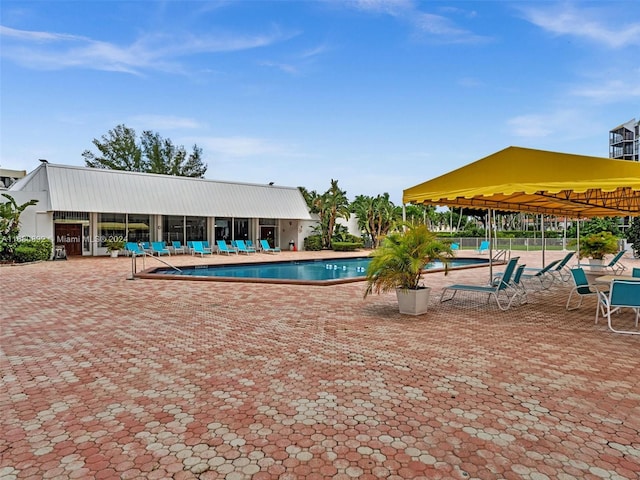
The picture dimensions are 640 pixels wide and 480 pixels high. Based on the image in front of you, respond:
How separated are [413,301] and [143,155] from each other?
151 ft

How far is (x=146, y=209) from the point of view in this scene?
23031mm

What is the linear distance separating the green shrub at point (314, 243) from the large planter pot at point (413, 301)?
21.7m

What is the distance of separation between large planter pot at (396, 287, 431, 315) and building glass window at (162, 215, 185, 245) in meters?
20.7

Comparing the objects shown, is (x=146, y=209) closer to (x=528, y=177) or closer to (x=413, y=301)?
(x=413, y=301)

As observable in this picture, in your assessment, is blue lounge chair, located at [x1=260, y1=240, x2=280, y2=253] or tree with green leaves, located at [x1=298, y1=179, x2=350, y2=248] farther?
tree with green leaves, located at [x1=298, y1=179, x2=350, y2=248]

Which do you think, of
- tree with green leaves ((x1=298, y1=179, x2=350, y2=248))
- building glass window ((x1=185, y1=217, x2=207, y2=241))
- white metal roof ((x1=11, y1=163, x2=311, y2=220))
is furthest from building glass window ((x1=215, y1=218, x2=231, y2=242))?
tree with green leaves ((x1=298, y1=179, x2=350, y2=248))

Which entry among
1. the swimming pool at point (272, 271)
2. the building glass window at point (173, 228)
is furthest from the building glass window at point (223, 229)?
the swimming pool at point (272, 271)

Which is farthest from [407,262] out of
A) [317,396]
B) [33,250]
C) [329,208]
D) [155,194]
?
[329,208]

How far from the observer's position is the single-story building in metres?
20.4

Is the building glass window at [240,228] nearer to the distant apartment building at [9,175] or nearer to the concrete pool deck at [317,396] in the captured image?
the concrete pool deck at [317,396]

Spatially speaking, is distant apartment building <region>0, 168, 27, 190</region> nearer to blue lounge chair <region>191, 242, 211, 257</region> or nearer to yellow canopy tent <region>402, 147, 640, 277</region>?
blue lounge chair <region>191, 242, 211, 257</region>

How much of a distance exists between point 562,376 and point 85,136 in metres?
49.9

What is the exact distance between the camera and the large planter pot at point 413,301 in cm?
738

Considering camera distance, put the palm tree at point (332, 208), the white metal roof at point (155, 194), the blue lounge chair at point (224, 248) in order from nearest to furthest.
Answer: the white metal roof at point (155, 194) < the blue lounge chair at point (224, 248) < the palm tree at point (332, 208)
